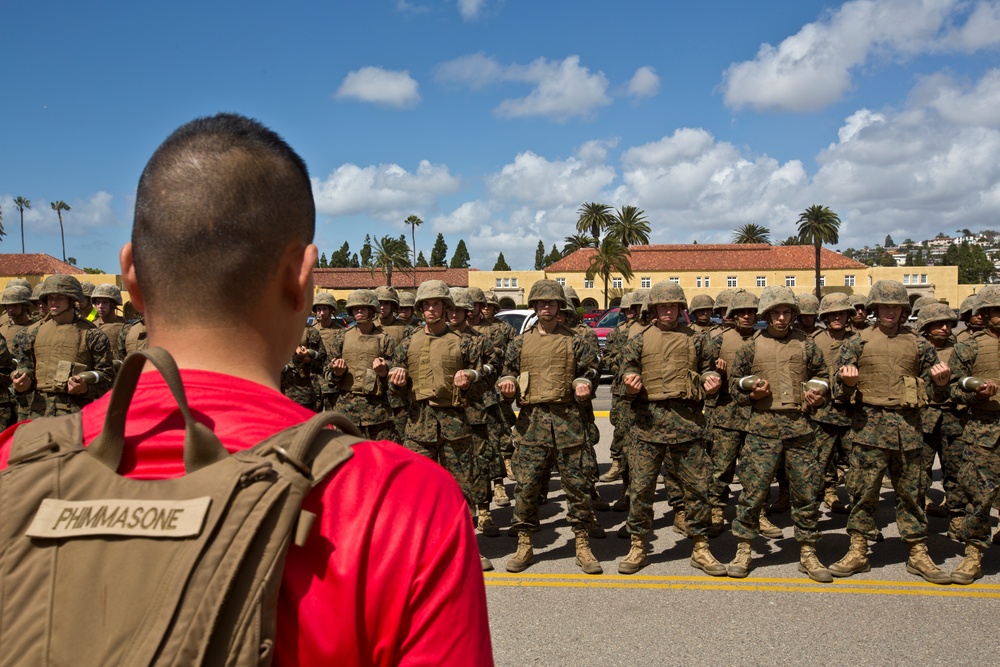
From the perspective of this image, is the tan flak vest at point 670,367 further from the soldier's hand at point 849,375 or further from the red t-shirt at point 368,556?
the red t-shirt at point 368,556

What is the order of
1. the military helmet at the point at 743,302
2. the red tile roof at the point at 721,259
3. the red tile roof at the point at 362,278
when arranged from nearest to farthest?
1. the military helmet at the point at 743,302
2. the red tile roof at the point at 362,278
3. the red tile roof at the point at 721,259

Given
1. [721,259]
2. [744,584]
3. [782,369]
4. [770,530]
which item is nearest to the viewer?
[744,584]

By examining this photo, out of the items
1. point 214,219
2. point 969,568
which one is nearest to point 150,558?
point 214,219

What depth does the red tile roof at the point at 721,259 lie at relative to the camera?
71.2 m

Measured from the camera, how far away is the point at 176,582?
0.95 metres

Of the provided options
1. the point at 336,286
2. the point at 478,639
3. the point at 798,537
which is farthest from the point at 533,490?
the point at 336,286

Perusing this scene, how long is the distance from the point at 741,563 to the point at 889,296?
270 centimetres

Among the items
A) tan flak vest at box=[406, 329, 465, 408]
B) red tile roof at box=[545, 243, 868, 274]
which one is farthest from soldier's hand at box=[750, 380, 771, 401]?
red tile roof at box=[545, 243, 868, 274]

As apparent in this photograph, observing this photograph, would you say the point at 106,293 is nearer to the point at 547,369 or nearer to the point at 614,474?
the point at 547,369

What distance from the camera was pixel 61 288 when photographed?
8.70 metres

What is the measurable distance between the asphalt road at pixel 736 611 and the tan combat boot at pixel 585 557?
0.28 feet

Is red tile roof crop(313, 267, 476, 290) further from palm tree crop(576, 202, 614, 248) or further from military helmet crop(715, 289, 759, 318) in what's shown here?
military helmet crop(715, 289, 759, 318)

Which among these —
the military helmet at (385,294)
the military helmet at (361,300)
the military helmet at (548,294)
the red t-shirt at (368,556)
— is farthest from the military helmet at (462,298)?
the red t-shirt at (368,556)

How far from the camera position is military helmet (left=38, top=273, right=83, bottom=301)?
8641mm
